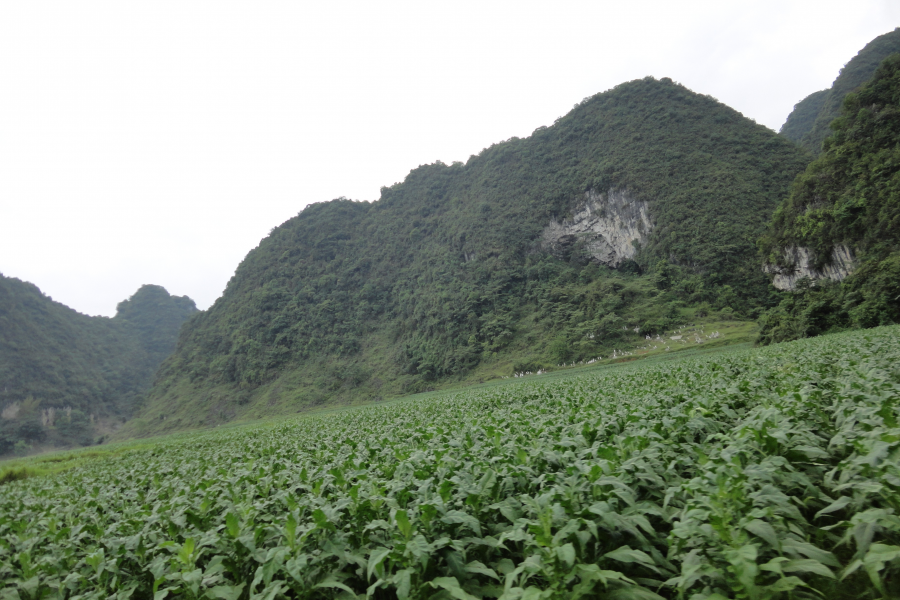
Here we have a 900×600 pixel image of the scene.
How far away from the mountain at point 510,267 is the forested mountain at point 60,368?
19459 millimetres

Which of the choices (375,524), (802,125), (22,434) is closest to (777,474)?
(375,524)

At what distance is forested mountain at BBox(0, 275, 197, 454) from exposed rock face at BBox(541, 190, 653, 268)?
402 ft

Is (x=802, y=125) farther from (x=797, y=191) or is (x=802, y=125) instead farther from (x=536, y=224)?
(x=797, y=191)

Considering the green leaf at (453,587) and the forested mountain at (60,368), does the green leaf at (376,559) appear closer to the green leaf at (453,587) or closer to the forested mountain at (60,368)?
the green leaf at (453,587)

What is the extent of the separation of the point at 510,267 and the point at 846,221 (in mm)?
65181

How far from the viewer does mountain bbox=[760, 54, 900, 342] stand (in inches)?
1122

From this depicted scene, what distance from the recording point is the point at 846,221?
3884cm

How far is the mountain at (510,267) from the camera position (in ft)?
248

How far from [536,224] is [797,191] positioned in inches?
2488

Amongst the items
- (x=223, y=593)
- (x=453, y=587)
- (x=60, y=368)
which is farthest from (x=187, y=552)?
(x=60, y=368)

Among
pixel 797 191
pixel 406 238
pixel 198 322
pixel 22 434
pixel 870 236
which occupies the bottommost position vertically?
pixel 22 434

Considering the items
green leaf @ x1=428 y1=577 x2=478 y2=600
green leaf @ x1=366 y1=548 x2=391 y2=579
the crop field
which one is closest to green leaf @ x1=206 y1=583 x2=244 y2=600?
the crop field

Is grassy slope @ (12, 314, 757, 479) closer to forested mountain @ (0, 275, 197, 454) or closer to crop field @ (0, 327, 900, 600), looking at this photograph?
forested mountain @ (0, 275, 197, 454)

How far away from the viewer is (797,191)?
4484cm
